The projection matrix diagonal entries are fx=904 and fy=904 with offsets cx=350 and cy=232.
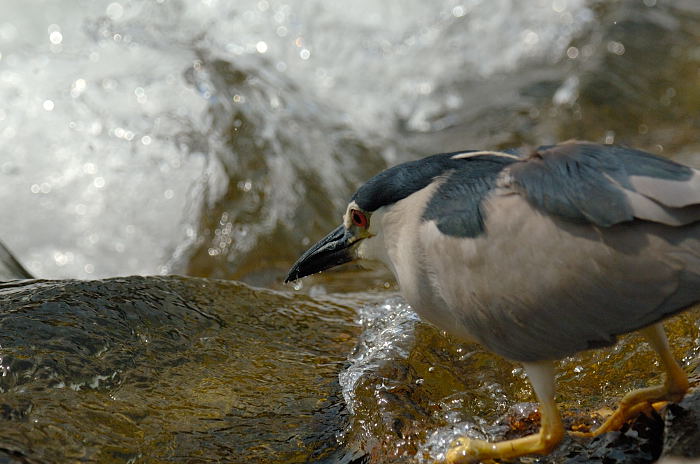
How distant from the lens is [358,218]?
3783 millimetres

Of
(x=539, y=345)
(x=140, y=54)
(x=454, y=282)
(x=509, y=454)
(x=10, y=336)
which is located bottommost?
(x=509, y=454)

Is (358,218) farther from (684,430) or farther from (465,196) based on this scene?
(684,430)

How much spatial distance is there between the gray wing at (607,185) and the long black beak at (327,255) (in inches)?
37.8

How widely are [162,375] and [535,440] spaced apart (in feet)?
4.71

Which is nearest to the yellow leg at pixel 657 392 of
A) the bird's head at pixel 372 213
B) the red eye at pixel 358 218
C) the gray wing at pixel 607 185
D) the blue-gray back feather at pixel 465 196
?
the gray wing at pixel 607 185

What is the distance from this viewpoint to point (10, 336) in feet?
11.1

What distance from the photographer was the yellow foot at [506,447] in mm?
3096

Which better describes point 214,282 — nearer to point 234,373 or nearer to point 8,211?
point 234,373

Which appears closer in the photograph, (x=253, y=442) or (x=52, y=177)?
(x=253, y=442)

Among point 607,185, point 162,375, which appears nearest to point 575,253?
point 607,185

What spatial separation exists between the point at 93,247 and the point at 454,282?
4.38m

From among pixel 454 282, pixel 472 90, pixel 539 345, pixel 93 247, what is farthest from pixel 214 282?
pixel 472 90

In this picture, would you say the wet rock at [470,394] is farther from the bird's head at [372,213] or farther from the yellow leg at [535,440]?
the bird's head at [372,213]

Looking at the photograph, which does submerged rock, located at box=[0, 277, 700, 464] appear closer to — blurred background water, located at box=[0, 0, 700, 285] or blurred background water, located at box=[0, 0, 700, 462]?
blurred background water, located at box=[0, 0, 700, 462]
